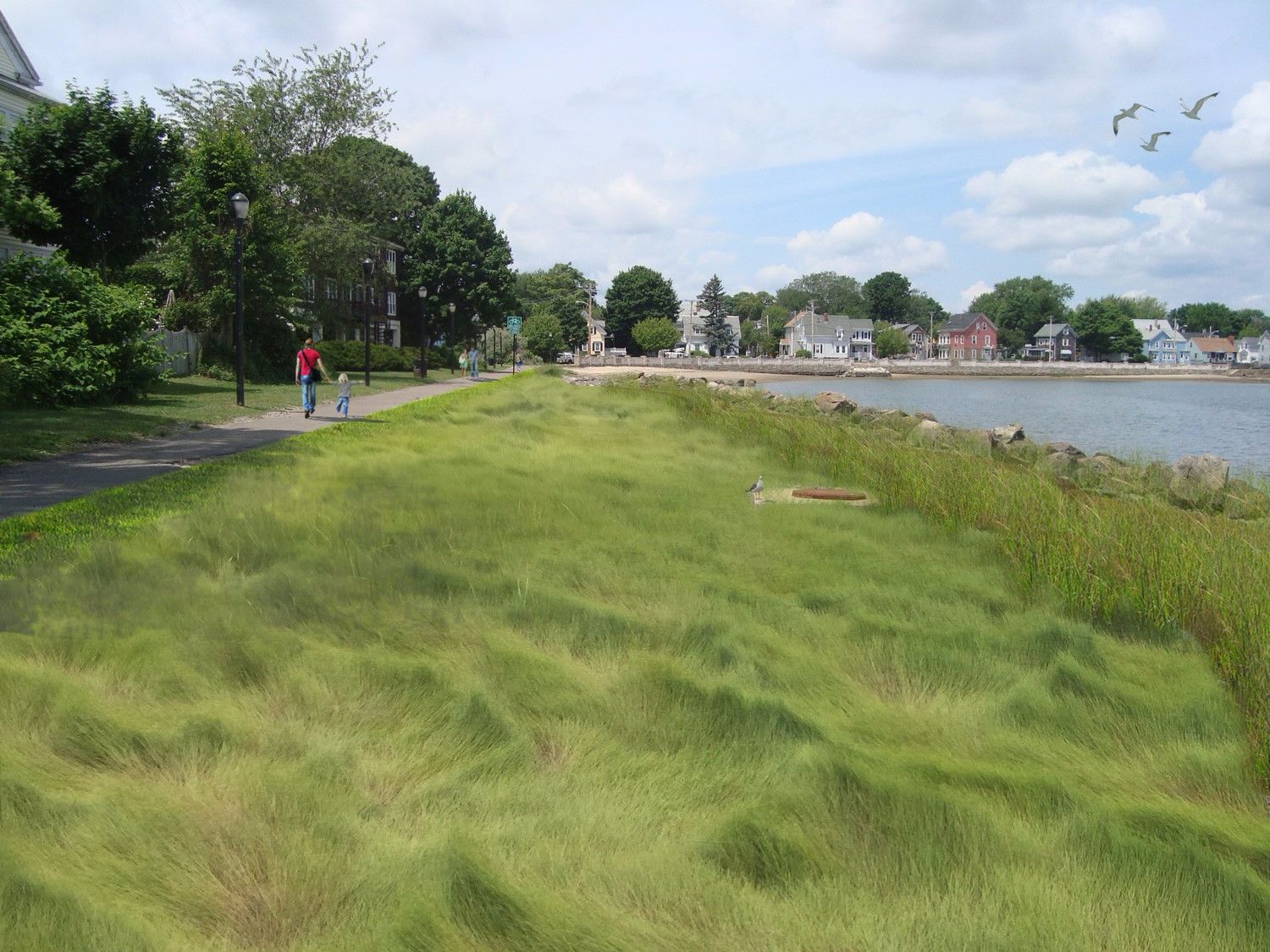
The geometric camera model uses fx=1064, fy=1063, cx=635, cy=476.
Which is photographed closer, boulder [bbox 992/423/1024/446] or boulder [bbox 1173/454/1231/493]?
boulder [bbox 1173/454/1231/493]

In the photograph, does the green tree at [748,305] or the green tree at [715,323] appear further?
the green tree at [748,305]

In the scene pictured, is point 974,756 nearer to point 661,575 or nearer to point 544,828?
point 544,828

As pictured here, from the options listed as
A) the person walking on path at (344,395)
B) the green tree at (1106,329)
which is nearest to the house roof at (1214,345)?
the green tree at (1106,329)

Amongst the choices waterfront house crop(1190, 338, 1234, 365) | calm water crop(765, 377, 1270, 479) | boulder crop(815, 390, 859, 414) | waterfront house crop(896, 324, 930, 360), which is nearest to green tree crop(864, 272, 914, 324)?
waterfront house crop(896, 324, 930, 360)

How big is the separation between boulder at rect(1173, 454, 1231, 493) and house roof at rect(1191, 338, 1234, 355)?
166129 mm

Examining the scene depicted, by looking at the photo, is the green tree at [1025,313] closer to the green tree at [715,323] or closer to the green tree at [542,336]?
the green tree at [715,323]

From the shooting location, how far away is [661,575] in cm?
561

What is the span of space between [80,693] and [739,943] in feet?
7.68

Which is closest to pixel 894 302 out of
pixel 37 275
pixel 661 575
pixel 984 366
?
pixel 984 366

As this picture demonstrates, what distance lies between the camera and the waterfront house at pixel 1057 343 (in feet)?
472

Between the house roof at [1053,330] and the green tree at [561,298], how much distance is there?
210 ft

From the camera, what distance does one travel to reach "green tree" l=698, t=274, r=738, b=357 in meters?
142

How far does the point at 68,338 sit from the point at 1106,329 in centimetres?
14180

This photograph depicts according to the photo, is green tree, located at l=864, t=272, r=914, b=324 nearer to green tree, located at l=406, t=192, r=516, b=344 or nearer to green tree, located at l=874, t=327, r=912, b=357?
green tree, located at l=874, t=327, r=912, b=357
